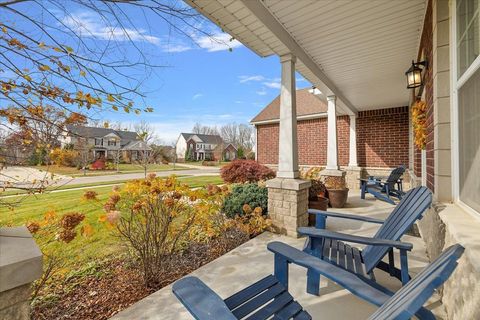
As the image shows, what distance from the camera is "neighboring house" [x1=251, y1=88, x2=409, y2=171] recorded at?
9094mm

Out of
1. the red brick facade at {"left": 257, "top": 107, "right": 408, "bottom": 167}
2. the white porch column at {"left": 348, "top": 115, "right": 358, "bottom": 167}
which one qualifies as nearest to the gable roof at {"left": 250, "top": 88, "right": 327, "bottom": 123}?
the red brick facade at {"left": 257, "top": 107, "right": 408, "bottom": 167}

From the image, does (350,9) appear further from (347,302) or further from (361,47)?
(347,302)

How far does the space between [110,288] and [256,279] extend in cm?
160


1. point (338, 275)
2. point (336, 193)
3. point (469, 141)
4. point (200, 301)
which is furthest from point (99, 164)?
point (336, 193)

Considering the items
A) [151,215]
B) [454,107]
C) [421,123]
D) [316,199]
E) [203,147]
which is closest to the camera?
[454,107]

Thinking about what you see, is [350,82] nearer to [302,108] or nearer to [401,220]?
[401,220]

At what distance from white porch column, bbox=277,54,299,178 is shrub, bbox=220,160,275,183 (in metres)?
3.10

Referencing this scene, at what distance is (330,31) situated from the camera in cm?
381

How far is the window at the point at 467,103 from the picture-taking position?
1.84 meters

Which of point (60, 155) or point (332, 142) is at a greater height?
point (332, 142)

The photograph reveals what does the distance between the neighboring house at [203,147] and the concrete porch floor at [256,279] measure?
4455cm

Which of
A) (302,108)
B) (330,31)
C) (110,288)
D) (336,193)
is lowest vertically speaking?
(110,288)

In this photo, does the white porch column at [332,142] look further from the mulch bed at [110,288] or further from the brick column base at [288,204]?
the mulch bed at [110,288]

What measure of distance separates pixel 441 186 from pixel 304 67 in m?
3.27
